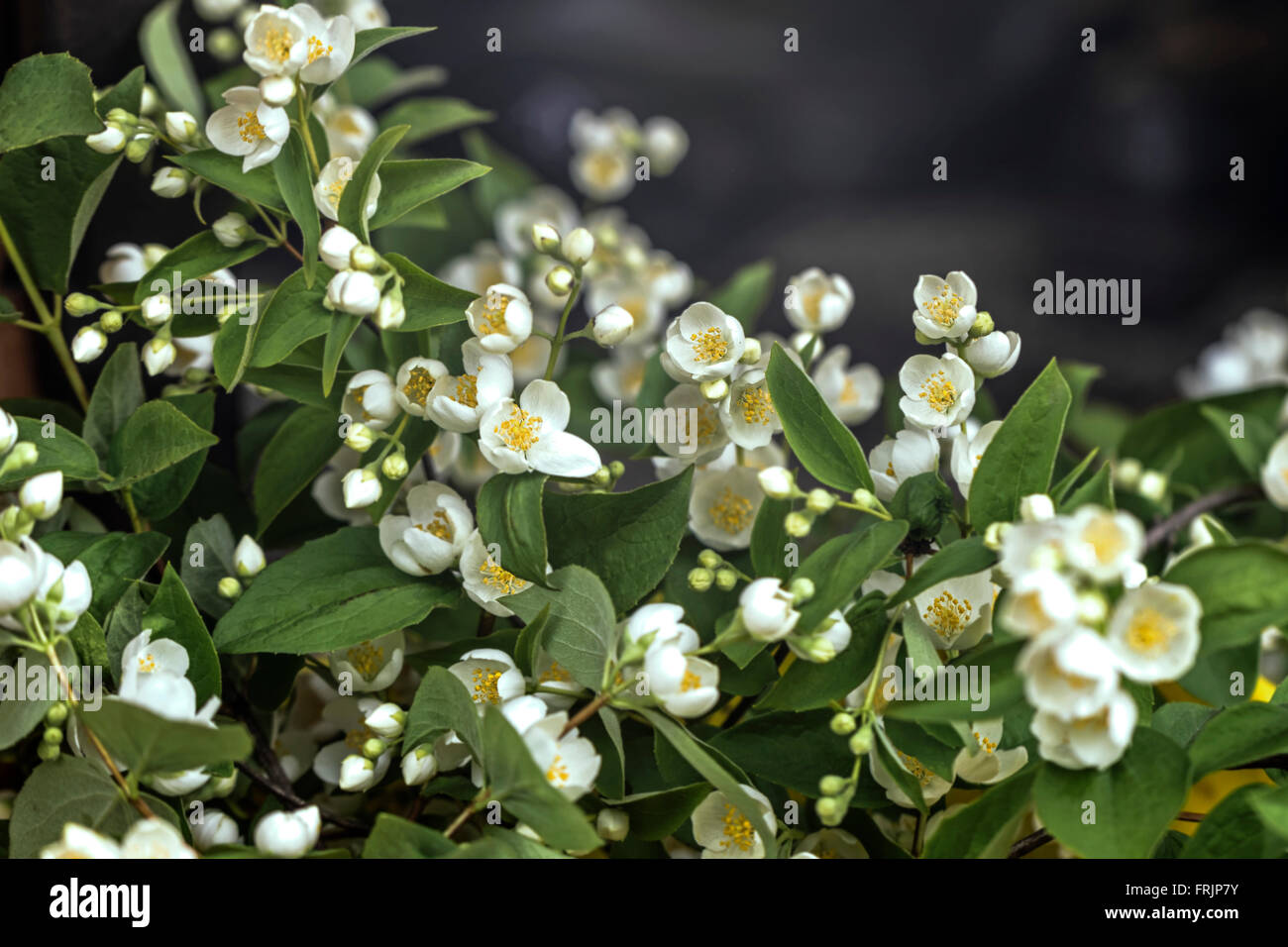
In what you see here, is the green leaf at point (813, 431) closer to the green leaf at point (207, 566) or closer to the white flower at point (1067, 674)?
the white flower at point (1067, 674)

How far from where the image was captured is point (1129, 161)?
3.74 ft

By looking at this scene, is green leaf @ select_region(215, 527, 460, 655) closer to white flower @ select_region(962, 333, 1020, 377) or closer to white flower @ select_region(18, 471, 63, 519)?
white flower @ select_region(18, 471, 63, 519)

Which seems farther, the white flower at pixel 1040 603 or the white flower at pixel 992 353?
the white flower at pixel 992 353

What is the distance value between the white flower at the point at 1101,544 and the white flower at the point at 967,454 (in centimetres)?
9

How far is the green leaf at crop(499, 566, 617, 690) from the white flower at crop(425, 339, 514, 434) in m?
0.06

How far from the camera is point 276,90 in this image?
35 cm

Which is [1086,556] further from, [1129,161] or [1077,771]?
[1129,161]

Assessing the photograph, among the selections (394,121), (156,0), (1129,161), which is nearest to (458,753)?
(394,121)

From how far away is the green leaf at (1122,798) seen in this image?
0.91 feet

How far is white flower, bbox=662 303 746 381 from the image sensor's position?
0.36 meters

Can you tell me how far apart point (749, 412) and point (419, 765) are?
0.17 meters

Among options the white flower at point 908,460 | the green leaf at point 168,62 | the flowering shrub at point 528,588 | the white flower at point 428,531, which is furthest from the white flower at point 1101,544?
the green leaf at point 168,62

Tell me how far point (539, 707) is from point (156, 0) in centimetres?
52

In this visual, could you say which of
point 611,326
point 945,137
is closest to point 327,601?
point 611,326
